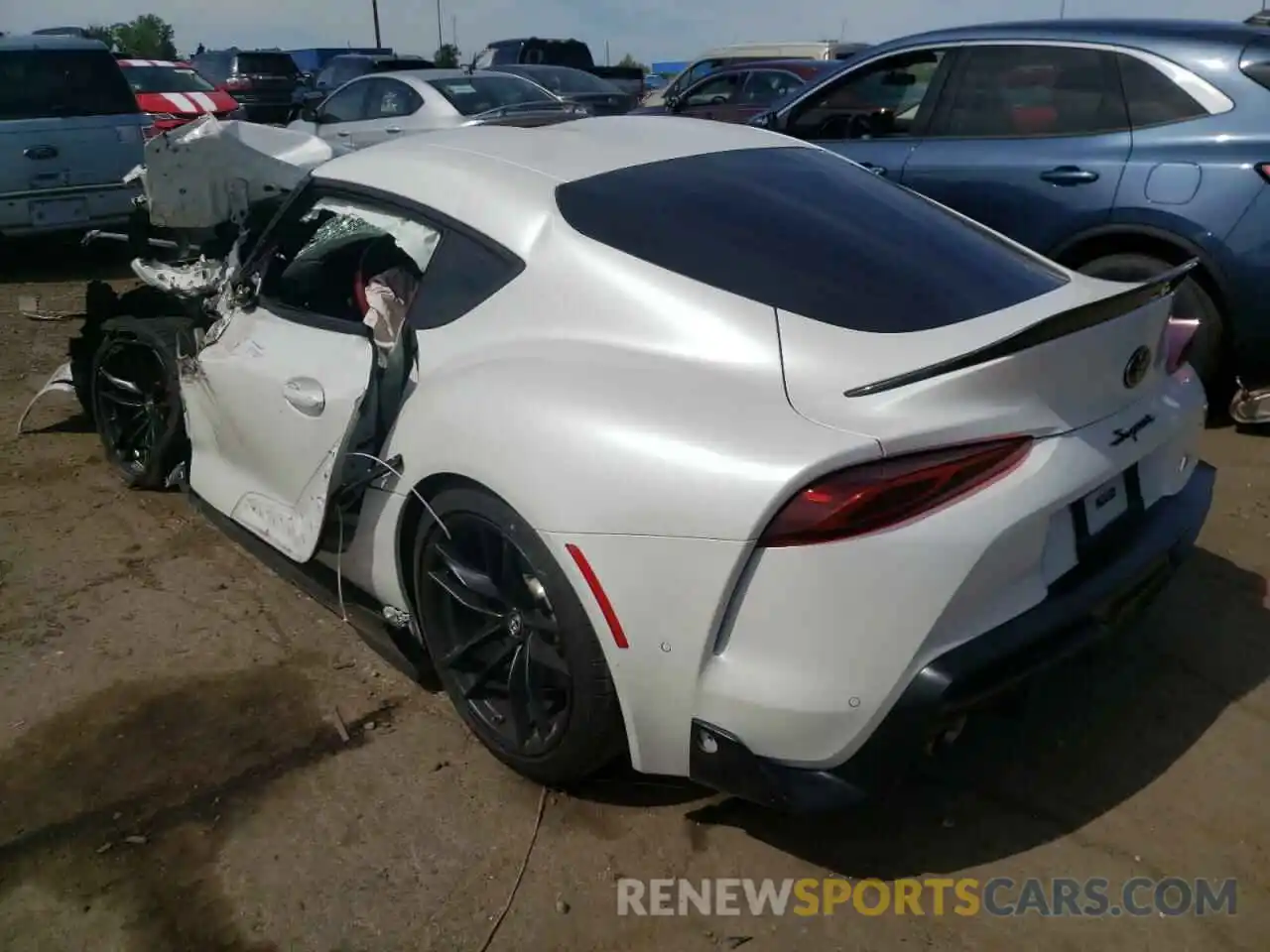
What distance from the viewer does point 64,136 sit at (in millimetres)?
8539

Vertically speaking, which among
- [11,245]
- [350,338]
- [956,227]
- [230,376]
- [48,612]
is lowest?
[11,245]

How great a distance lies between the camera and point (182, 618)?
3.69 meters

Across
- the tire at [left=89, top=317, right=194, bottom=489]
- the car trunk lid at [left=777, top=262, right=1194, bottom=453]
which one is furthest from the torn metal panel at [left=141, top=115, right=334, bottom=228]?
the car trunk lid at [left=777, top=262, right=1194, bottom=453]

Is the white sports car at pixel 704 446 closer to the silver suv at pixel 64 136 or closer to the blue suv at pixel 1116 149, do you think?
the blue suv at pixel 1116 149

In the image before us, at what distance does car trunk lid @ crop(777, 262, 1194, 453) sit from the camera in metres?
2.18

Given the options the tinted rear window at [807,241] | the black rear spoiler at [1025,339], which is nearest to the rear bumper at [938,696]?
the black rear spoiler at [1025,339]

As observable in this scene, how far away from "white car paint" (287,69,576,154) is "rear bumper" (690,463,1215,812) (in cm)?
878

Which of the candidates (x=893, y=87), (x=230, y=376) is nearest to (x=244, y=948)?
(x=230, y=376)

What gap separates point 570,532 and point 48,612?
7.67 feet

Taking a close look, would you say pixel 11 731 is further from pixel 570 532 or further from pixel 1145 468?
pixel 1145 468

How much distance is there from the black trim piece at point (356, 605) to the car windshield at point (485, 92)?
25.0 ft

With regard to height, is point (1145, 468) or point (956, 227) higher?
point (956, 227)

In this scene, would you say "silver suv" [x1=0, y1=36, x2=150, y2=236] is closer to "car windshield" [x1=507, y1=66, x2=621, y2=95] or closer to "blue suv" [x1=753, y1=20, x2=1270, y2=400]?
"car windshield" [x1=507, y1=66, x2=621, y2=95]

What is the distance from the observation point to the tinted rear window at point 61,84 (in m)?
8.51
